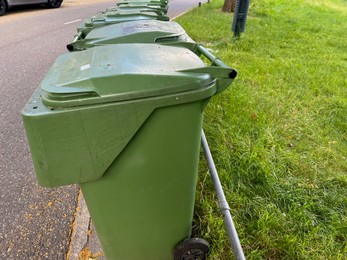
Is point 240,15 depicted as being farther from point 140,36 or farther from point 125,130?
point 125,130

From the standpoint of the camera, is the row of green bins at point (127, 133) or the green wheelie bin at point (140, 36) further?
the green wheelie bin at point (140, 36)

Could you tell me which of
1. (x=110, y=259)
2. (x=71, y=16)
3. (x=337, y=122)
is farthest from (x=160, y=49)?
(x=71, y=16)

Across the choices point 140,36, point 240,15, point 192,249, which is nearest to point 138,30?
point 140,36

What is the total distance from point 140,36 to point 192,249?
54.4 inches

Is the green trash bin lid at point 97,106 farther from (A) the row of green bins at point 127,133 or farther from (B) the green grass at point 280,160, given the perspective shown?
(B) the green grass at point 280,160

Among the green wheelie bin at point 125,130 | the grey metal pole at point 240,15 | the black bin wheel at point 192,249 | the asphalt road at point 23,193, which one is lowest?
the asphalt road at point 23,193

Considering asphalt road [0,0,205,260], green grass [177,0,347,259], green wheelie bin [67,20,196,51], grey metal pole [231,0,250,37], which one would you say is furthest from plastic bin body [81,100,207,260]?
grey metal pole [231,0,250,37]

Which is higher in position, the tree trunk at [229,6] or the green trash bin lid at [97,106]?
the green trash bin lid at [97,106]

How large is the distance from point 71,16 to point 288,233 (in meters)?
10.4

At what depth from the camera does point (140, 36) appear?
6.50ft

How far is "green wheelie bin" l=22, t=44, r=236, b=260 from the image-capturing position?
1155 mm

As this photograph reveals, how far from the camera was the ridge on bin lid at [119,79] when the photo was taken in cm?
114

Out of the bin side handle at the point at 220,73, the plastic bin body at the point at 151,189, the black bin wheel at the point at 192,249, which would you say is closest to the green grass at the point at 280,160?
the black bin wheel at the point at 192,249

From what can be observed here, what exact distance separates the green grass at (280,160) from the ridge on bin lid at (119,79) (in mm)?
1103
